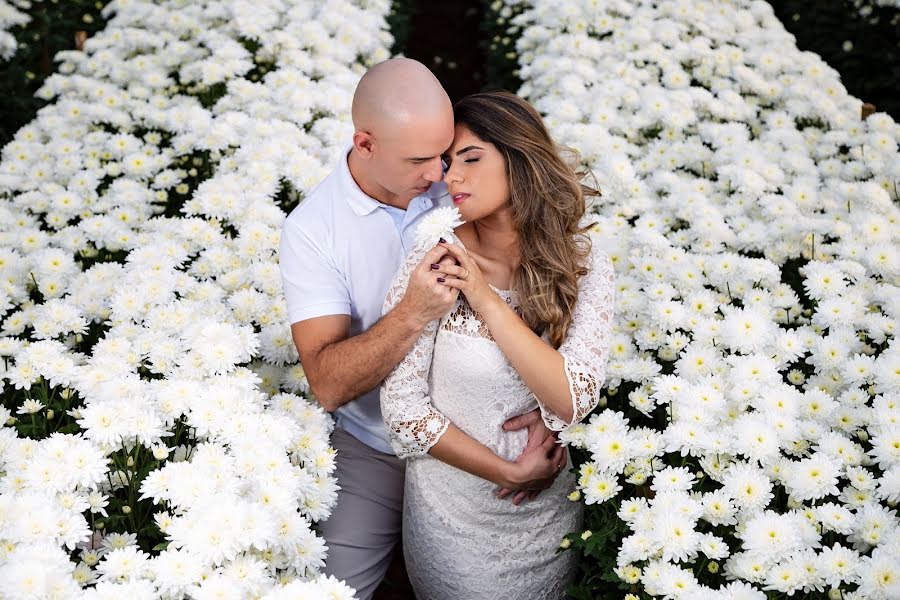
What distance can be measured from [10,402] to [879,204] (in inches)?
137

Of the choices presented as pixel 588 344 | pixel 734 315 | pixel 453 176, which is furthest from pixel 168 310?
pixel 734 315

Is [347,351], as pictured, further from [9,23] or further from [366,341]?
[9,23]

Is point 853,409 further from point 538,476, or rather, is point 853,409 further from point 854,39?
point 854,39

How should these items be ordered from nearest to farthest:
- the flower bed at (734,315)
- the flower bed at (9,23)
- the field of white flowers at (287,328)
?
1. the field of white flowers at (287,328)
2. the flower bed at (734,315)
3. the flower bed at (9,23)

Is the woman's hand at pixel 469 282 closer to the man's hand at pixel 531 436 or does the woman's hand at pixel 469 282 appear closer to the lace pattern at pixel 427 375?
the lace pattern at pixel 427 375

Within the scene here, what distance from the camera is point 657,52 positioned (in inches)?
195

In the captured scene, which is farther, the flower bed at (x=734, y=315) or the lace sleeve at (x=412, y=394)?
the lace sleeve at (x=412, y=394)

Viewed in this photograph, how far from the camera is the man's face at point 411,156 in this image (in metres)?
2.46

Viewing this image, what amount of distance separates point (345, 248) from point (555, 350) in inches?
32.6

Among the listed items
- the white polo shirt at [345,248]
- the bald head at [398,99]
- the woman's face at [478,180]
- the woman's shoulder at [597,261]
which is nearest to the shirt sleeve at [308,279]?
the white polo shirt at [345,248]

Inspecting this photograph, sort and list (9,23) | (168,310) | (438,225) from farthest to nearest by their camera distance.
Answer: (9,23) → (168,310) → (438,225)

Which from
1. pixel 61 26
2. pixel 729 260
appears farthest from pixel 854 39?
pixel 61 26

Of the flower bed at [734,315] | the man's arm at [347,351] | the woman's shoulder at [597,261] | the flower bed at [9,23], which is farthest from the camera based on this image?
the flower bed at [9,23]

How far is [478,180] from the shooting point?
245cm
